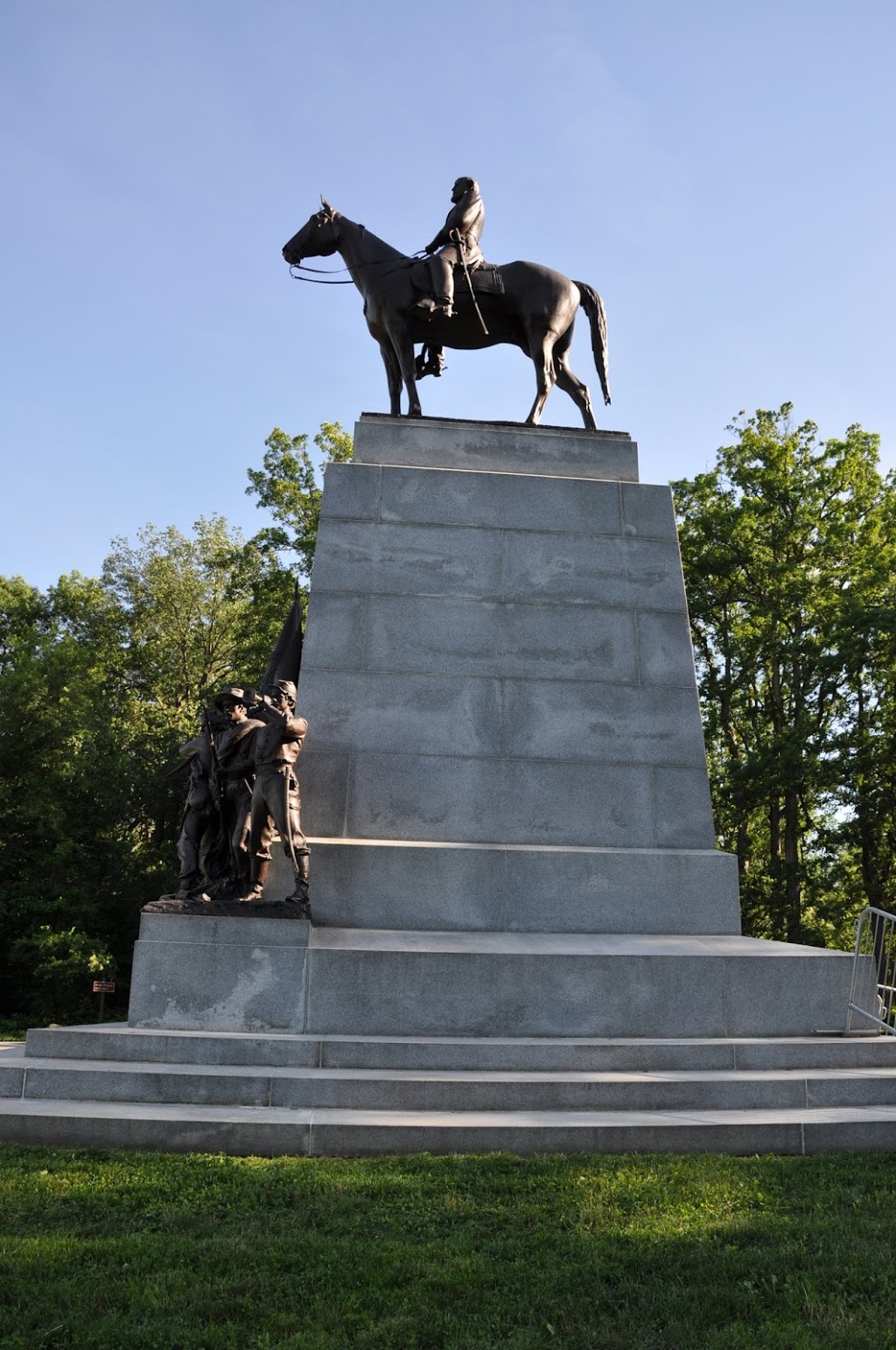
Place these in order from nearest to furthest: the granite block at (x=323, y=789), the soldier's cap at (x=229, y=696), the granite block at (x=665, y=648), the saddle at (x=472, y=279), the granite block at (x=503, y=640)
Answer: the soldier's cap at (x=229, y=696), the granite block at (x=323, y=789), the granite block at (x=503, y=640), the granite block at (x=665, y=648), the saddle at (x=472, y=279)

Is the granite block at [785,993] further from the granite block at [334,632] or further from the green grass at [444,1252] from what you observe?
the granite block at [334,632]

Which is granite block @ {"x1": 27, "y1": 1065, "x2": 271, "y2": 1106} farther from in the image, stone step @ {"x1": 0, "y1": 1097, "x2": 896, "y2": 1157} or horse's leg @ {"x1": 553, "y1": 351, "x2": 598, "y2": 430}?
horse's leg @ {"x1": 553, "y1": 351, "x2": 598, "y2": 430}

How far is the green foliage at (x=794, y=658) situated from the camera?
28.6 m

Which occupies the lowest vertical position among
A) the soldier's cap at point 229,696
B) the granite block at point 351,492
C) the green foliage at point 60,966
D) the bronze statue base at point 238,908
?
the green foliage at point 60,966

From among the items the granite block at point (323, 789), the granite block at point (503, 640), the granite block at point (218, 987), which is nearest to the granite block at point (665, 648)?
the granite block at point (503, 640)

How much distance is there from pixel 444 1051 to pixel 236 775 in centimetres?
337

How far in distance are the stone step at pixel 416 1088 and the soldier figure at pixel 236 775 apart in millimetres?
2182

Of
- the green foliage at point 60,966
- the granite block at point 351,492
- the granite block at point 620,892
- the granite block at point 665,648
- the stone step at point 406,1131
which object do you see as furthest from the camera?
the green foliage at point 60,966

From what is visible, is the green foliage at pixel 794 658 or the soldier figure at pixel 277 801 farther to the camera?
the green foliage at pixel 794 658

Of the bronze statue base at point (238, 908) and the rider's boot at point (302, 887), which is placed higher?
the rider's boot at point (302, 887)

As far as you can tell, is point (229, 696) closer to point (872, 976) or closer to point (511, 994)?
point (511, 994)

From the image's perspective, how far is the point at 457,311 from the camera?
14.1 meters

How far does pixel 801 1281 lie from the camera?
518 cm

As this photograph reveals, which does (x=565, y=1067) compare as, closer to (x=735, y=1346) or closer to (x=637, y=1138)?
(x=637, y=1138)
